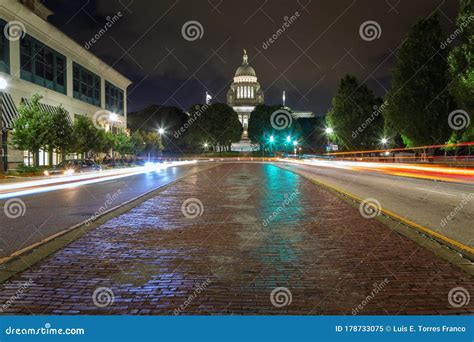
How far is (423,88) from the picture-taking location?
45000 millimetres

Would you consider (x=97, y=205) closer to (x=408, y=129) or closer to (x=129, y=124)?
(x=408, y=129)

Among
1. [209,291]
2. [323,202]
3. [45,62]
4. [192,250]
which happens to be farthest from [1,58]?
[209,291]

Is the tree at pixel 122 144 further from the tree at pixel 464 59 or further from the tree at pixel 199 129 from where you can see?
the tree at pixel 199 129

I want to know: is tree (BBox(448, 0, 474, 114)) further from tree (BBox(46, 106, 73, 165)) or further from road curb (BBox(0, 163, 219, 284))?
road curb (BBox(0, 163, 219, 284))

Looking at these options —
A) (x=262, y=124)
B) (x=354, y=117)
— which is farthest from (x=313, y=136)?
(x=354, y=117)

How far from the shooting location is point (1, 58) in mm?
32469

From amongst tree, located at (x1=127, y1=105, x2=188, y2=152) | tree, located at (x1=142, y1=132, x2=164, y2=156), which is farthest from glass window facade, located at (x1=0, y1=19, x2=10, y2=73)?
tree, located at (x1=127, y1=105, x2=188, y2=152)

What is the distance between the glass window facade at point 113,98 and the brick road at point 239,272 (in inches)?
2177

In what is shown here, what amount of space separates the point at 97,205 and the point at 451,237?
10.1m

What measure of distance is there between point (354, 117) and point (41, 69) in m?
44.9

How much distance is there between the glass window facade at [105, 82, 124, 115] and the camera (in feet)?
205

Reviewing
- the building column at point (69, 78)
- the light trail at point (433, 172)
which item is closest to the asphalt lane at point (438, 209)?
the light trail at point (433, 172)

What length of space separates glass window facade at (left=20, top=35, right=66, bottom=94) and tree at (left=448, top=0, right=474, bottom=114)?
111 ft

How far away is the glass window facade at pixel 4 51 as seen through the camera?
32406 millimetres
